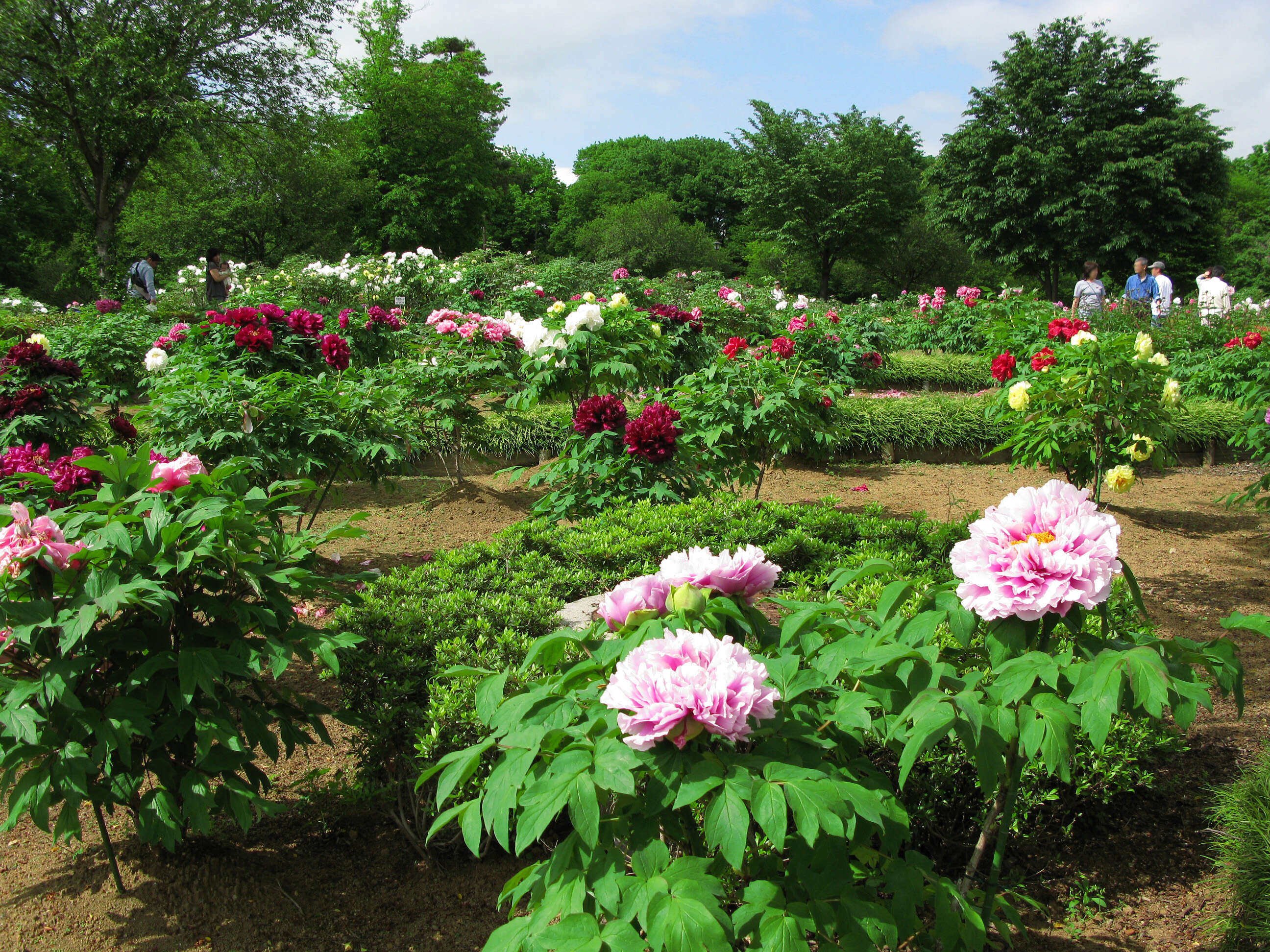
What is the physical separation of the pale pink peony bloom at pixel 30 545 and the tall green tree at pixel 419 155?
3445 cm

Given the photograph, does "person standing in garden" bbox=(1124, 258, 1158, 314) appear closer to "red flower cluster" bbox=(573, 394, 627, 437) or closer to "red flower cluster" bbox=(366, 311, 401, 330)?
"red flower cluster" bbox=(366, 311, 401, 330)

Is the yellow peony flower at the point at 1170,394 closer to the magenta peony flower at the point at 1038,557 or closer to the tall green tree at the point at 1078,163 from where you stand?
the magenta peony flower at the point at 1038,557

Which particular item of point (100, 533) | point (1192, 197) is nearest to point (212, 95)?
point (100, 533)

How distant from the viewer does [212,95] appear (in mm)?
21078

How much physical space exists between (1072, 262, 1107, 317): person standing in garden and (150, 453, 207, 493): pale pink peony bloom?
1191 cm

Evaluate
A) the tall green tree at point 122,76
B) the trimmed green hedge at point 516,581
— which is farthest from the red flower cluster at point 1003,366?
the tall green tree at point 122,76

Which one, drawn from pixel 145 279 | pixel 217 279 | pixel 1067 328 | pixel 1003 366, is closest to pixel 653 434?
pixel 1003 366

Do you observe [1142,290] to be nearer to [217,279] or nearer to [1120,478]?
[1120,478]

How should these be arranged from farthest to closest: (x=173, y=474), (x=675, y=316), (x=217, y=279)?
(x=217, y=279) → (x=675, y=316) → (x=173, y=474)

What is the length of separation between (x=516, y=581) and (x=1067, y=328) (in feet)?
12.8

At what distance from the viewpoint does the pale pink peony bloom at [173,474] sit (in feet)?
6.76

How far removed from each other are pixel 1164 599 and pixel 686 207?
55.0 meters

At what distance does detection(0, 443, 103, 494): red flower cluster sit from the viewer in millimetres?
2232

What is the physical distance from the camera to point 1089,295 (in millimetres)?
11703
